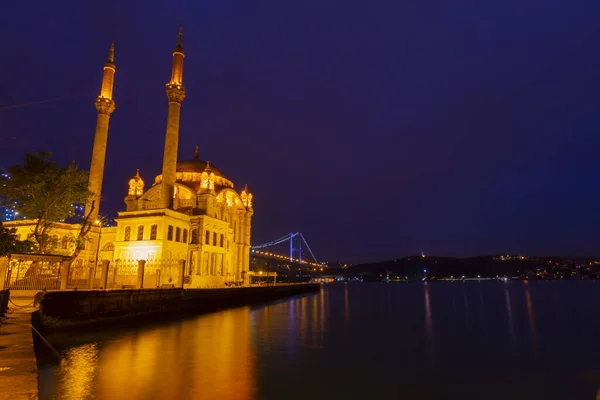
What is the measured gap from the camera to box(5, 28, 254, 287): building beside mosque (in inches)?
1516

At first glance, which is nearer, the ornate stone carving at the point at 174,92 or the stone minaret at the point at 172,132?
the stone minaret at the point at 172,132

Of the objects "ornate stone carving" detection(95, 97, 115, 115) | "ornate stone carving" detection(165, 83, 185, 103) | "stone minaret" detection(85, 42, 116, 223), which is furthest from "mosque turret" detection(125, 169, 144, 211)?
"ornate stone carving" detection(165, 83, 185, 103)

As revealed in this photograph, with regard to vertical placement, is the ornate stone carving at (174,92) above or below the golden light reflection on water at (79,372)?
above

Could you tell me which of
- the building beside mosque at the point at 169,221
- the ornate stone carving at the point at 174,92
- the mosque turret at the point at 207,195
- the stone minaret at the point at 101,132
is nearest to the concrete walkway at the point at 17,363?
the building beside mosque at the point at 169,221

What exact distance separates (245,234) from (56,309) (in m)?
38.7

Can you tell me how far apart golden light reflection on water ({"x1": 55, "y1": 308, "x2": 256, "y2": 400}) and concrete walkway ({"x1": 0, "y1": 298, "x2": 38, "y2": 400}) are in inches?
47.5

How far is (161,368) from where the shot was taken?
11750 millimetres

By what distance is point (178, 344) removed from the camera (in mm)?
15750

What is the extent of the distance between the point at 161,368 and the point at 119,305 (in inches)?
481

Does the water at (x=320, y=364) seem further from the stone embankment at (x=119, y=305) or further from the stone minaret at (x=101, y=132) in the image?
the stone minaret at (x=101, y=132)

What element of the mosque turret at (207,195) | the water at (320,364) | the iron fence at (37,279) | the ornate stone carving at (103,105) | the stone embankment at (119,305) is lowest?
the water at (320,364)

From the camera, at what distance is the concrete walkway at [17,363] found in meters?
6.39

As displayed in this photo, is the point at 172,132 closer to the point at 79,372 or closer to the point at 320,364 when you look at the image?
the point at 79,372

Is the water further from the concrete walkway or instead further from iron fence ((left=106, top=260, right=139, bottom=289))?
iron fence ((left=106, top=260, right=139, bottom=289))
